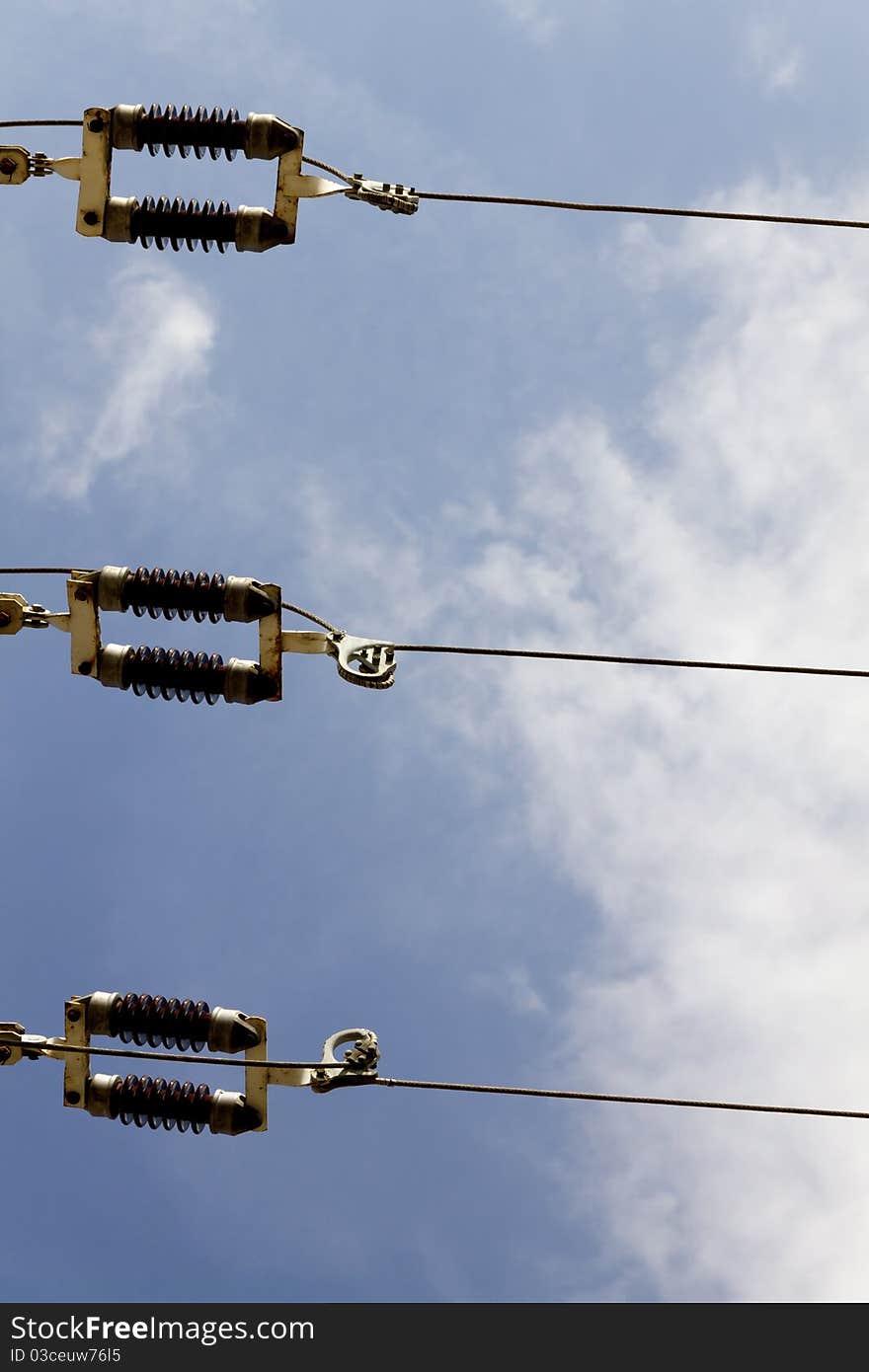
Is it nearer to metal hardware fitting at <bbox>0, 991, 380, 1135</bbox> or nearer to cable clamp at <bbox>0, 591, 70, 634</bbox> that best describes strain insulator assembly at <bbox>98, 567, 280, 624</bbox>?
cable clamp at <bbox>0, 591, 70, 634</bbox>

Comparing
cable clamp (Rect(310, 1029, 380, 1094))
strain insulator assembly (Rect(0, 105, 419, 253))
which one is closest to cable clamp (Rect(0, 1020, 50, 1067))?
cable clamp (Rect(310, 1029, 380, 1094))

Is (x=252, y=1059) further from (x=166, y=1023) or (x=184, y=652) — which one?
(x=184, y=652)

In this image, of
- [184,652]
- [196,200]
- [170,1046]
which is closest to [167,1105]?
[170,1046]

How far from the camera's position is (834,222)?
15461 millimetres

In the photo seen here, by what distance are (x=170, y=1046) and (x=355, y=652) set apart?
11.5ft

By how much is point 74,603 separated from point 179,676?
1.07 metres

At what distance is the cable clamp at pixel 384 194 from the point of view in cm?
1562

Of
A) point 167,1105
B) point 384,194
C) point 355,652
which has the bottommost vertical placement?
point 167,1105

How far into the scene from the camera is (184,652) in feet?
50.4

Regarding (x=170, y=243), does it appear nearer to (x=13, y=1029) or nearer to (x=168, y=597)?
(x=168, y=597)

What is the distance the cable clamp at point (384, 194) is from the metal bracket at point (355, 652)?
365 cm

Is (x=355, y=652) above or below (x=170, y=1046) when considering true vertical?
above

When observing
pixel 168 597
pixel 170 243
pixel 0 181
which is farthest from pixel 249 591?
pixel 0 181

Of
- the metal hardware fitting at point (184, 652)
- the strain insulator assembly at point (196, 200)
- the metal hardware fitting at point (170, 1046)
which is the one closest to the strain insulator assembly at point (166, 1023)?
the metal hardware fitting at point (170, 1046)
